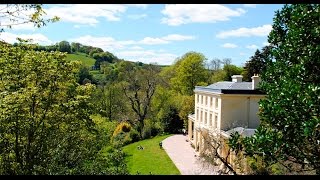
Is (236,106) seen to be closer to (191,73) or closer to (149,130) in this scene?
(149,130)

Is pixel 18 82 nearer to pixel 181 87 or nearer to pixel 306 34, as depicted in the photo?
pixel 306 34

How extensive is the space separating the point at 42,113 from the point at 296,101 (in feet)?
26.1

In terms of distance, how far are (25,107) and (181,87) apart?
100ft

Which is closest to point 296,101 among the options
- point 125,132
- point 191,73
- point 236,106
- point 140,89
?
point 236,106

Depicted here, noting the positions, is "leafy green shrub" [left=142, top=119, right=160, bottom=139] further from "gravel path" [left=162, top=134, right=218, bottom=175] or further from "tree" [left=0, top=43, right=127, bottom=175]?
"tree" [left=0, top=43, right=127, bottom=175]

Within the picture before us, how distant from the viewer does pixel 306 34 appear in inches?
214

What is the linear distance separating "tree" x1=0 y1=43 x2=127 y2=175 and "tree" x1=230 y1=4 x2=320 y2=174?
4.95m

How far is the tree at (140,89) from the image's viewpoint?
3806 cm

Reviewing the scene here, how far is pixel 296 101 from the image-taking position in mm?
5145

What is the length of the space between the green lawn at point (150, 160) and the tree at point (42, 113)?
8559mm

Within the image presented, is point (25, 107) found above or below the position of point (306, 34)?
below

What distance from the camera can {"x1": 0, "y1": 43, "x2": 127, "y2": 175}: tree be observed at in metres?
10.3
